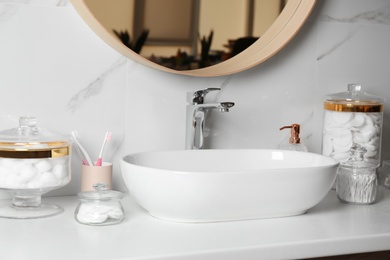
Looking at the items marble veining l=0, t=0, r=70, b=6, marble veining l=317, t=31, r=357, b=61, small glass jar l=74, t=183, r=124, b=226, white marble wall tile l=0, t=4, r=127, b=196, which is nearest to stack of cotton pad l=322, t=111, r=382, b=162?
marble veining l=317, t=31, r=357, b=61

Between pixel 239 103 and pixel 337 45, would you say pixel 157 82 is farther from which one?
pixel 337 45

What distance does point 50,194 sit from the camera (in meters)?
1.67

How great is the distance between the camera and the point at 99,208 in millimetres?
1396

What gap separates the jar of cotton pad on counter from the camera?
1.72 m

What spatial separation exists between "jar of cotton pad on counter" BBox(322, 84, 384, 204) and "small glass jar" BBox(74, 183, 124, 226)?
642 millimetres

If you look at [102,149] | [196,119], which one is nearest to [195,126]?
[196,119]

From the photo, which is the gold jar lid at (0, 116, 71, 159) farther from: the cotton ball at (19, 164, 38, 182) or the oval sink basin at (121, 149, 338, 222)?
the oval sink basin at (121, 149, 338, 222)

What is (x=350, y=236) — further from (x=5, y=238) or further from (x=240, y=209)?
(x=5, y=238)

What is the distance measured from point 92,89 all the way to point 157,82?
0.19 meters

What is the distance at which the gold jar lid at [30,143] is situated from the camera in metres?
1.41

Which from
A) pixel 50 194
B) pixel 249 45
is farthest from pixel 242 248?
pixel 249 45

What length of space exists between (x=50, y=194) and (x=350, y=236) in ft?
2.55

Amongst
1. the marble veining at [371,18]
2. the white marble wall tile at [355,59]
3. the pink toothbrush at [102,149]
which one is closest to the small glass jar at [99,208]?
the pink toothbrush at [102,149]

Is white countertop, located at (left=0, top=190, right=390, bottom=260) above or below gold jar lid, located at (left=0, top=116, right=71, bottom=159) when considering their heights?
below
